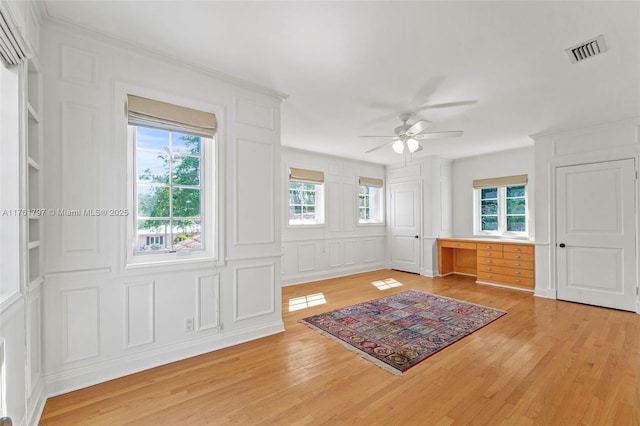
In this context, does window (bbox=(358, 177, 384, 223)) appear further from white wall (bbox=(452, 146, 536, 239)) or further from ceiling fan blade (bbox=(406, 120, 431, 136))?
ceiling fan blade (bbox=(406, 120, 431, 136))

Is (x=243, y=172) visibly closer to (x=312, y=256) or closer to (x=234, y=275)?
(x=234, y=275)

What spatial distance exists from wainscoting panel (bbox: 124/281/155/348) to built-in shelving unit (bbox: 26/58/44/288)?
1.95ft

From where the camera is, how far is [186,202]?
2.80 m

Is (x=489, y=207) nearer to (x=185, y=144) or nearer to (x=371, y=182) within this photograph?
(x=371, y=182)

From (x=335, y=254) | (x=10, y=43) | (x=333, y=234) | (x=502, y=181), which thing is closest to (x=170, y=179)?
(x=10, y=43)

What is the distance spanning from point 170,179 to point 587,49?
3.75 m

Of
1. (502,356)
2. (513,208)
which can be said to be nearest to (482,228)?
(513,208)

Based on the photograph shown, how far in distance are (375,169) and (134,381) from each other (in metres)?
6.17

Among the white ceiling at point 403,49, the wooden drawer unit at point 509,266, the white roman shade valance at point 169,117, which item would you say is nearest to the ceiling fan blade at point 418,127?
the white ceiling at point 403,49

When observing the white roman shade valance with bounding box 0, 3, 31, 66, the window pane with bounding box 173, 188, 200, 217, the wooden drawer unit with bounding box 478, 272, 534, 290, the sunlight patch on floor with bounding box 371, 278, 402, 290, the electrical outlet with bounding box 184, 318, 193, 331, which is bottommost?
the sunlight patch on floor with bounding box 371, 278, 402, 290

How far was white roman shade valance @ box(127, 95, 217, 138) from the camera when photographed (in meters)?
2.43

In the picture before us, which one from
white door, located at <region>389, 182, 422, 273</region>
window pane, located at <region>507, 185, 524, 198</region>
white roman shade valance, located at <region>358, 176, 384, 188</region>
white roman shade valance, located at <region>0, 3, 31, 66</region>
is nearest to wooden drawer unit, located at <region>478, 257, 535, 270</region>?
white door, located at <region>389, 182, 422, 273</region>

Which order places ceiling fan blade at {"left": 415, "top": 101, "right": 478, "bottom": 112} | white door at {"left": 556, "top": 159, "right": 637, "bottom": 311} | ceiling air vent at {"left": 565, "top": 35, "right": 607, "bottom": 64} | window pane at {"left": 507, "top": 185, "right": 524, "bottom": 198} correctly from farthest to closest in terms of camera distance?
window pane at {"left": 507, "top": 185, "right": 524, "bottom": 198}, white door at {"left": 556, "top": 159, "right": 637, "bottom": 311}, ceiling fan blade at {"left": 415, "top": 101, "right": 478, "bottom": 112}, ceiling air vent at {"left": 565, "top": 35, "right": 607, "bottom": 64}

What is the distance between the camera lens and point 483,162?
6223mm
